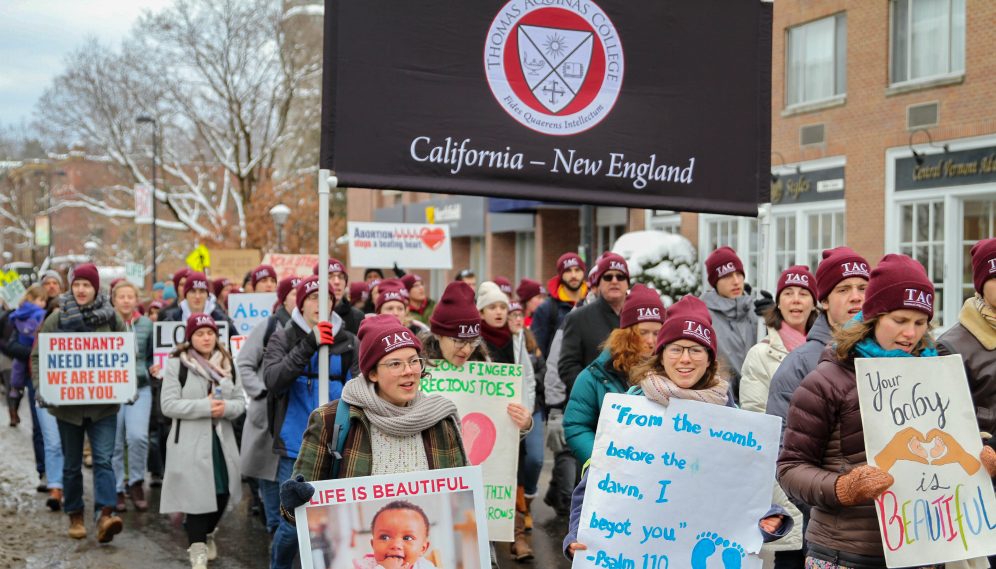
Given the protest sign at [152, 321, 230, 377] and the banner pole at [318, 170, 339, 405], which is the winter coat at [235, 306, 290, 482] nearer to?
the banner pole at [318, 170, 339, 405]

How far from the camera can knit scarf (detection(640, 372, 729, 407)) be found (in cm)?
348

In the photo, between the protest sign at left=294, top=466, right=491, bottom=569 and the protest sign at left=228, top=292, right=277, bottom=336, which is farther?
the protest sign at left=228, top=292, right=277, bottom=336

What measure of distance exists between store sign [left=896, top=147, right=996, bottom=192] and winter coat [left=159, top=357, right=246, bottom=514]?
13.5 m

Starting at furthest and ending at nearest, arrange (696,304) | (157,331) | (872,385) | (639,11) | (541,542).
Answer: (157,331) → (541,542) → (639,11) → (696,304) → (872,385)

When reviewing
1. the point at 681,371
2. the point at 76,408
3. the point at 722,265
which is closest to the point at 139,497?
the point at 76,408

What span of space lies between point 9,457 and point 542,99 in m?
9.71

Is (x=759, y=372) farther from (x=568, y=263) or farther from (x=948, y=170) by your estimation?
(x=948, y=170)

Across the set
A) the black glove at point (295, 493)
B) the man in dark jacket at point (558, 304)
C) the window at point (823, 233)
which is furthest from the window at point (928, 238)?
the black glove at point (295, 493)

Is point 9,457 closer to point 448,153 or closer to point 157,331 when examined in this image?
point 157,331

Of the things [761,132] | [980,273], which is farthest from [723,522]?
[761,132]

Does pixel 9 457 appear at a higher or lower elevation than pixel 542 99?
lower

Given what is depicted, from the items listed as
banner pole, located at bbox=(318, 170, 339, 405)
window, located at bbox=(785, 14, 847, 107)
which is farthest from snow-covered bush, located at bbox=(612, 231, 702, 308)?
banner pole, located at bbox=(318, 170, 339, 405)

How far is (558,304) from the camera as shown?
898 centimetres

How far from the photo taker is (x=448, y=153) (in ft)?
15.4
